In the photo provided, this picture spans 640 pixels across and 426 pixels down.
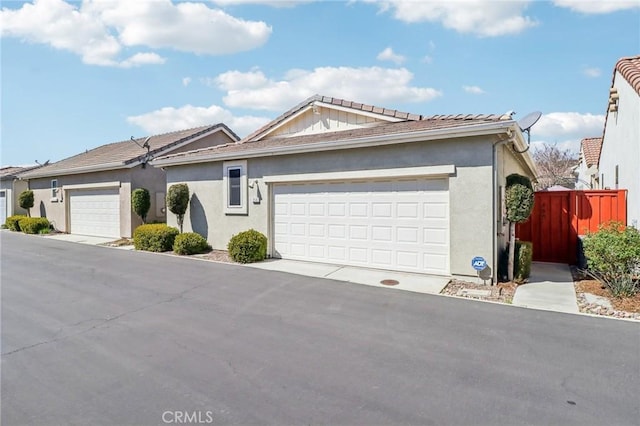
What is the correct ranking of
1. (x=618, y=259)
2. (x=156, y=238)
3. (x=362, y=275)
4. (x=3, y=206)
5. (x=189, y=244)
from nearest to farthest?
(x=618, y=259)
(x=362, y=275)
(x=189, y=244)
(x=156, y=238)
(x=3, y=206)

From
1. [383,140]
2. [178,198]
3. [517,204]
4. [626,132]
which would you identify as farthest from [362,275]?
[626,132]

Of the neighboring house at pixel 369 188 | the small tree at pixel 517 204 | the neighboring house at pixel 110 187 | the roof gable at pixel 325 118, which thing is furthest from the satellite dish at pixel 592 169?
the neighboring house at pixel 110 187

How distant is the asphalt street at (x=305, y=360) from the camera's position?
318 centimetres

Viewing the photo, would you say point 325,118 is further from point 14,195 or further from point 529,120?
point 14,195

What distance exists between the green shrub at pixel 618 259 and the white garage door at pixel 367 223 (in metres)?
2.78

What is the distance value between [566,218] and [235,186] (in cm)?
1014

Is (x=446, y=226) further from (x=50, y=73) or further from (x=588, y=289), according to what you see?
(x=50, y=73)

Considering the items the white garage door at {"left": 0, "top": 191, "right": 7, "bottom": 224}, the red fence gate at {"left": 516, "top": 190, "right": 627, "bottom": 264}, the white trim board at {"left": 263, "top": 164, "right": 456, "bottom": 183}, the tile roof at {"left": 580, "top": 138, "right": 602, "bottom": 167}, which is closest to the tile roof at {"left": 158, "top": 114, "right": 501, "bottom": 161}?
the white trim board at {"left": 263, "top": 164, "right": 456, "bottom": 183}

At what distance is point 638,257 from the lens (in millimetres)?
6438

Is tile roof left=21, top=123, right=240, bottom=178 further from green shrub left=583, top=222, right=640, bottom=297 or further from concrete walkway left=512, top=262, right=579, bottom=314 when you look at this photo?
green shrub left=583, top=222, right=640, bottom=297

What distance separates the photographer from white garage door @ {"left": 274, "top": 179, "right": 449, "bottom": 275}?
830 centimetres

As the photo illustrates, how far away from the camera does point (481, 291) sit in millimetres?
7180

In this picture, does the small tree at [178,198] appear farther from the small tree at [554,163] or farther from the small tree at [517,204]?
the small tree at [554,163]

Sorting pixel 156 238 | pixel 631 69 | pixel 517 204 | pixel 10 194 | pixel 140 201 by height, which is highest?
pixel 631 69
